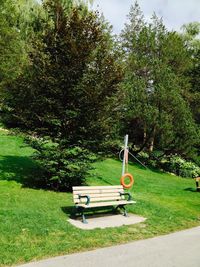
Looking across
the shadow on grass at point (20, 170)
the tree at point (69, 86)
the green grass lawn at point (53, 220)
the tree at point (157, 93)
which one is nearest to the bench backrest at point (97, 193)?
the green grass lawn at point (53, 220)

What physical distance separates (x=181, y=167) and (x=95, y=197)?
52.4 ft

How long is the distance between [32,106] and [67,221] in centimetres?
465

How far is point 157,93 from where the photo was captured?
2255cm

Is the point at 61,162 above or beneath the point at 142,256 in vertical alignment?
above

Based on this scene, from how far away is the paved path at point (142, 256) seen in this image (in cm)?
536

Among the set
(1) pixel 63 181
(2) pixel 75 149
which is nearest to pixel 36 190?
(1) pixel 63 181

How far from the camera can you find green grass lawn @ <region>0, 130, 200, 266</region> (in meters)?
5.86

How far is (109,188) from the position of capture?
9.02 metres

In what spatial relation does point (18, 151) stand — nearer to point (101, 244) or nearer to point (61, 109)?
point (61, 109)

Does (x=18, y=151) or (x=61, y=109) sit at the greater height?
(x=61, y=109)

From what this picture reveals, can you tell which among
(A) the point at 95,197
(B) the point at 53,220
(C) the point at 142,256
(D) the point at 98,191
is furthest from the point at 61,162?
(C) the point at 142,256

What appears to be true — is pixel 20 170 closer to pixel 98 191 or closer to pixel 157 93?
pixel 98 191

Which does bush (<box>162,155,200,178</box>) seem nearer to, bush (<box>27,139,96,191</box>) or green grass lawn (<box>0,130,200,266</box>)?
→ green grass lawn (<box>0,130,200,266</box>)

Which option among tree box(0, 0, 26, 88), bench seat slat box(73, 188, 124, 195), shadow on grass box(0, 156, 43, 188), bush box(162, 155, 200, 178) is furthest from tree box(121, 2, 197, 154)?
bench seat slat box(73, 188, 124, 195)
